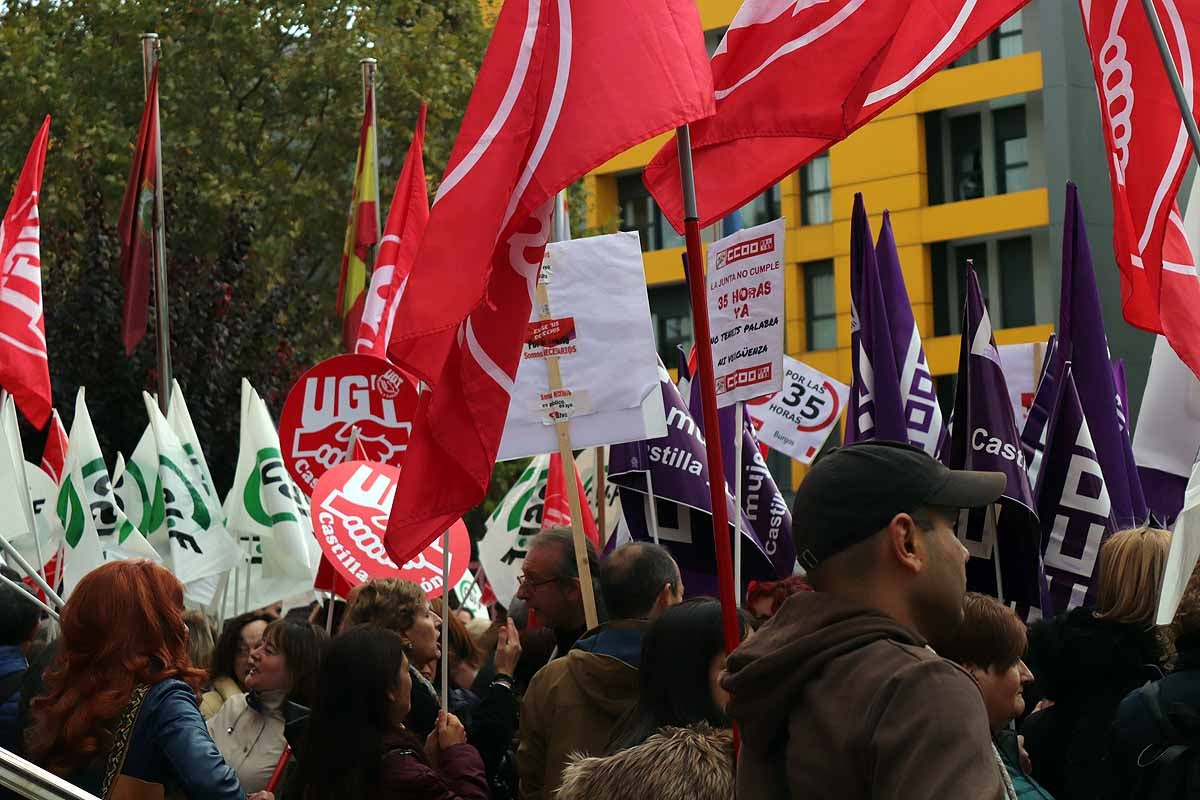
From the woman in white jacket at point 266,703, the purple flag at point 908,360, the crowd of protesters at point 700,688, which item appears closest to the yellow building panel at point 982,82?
the purple flag at point 908,360

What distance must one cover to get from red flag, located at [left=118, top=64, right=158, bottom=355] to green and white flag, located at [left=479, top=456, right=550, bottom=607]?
6.43m

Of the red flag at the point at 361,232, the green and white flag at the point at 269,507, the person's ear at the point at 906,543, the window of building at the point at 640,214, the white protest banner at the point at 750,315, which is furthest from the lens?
the window of building at the point at 640,214

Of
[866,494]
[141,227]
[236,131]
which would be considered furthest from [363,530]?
[236,131]

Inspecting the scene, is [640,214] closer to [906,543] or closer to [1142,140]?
[1142,140]

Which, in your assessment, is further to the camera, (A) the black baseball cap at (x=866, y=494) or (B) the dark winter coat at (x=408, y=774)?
(B) the dark winter coat at (x=408, y=774)

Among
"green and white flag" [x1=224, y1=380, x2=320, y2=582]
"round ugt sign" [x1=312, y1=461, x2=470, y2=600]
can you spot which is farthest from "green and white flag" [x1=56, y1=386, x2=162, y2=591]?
"round ugt sign" [x1=312, y1=461, x2=470, y2=600]

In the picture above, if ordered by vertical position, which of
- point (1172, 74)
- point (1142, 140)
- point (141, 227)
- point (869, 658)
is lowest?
point (869, 658)

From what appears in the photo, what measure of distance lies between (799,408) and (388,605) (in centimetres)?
768

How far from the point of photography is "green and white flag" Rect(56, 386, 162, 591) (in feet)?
36.4

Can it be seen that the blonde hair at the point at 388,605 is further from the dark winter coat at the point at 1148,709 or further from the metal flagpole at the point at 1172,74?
the metal flagpole at the point at 1172,74

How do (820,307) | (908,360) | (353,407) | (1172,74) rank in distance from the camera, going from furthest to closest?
(820,307) < (353,407) < (908,360) < (1172,74)

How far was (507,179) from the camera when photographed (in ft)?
17.4

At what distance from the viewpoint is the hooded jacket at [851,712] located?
2848mm

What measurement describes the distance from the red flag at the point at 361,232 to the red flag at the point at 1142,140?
11724 mm
